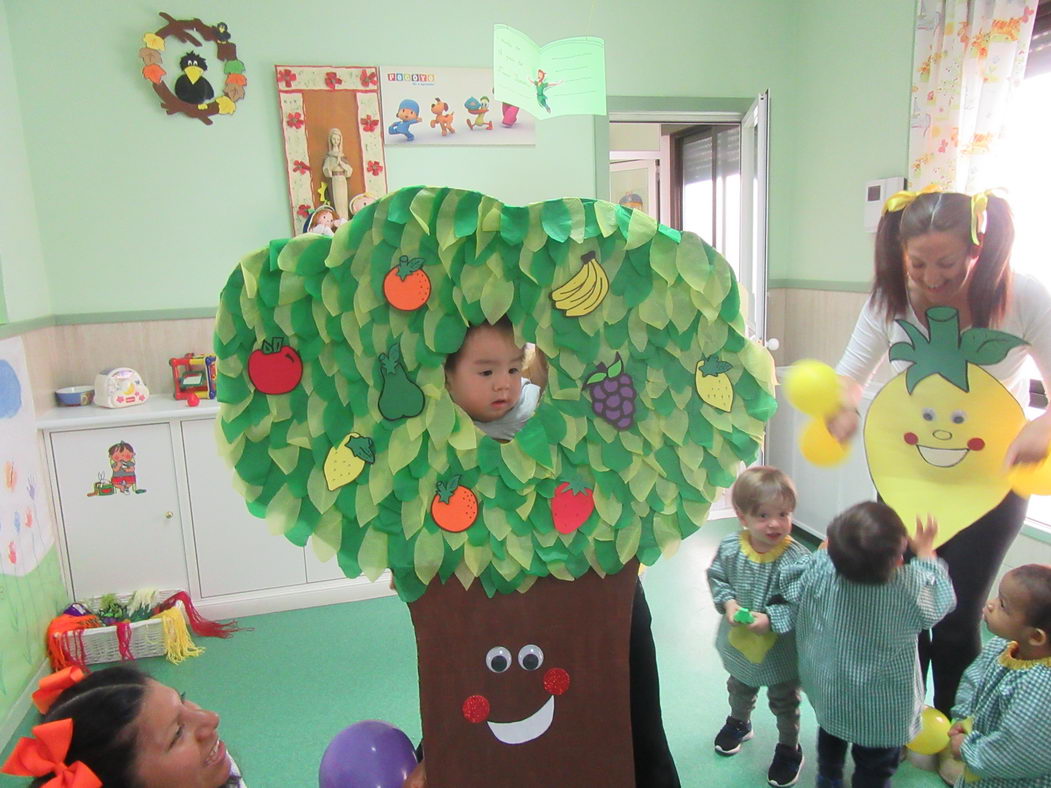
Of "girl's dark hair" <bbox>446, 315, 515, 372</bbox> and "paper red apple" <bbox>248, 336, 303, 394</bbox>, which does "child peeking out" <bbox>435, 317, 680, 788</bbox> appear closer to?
"girl's dark hair" <bbox>446, 315, 515, 372</bbox>

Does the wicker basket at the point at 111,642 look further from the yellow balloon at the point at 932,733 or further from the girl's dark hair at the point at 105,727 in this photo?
the yellow balloon at the point at 932,733

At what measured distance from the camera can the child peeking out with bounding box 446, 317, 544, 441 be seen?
42.6 inches

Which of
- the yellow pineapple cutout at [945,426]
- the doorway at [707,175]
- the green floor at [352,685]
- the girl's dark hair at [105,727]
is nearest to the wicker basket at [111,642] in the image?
the green floor at [352,685]

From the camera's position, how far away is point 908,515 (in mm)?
1419

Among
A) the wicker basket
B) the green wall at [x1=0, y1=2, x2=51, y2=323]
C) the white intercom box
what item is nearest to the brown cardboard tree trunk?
the wicker basket

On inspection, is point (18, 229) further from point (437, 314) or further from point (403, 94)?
point (437, 314)

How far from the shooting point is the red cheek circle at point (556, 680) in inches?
45.2

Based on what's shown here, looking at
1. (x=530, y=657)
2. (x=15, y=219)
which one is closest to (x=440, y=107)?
(x=15, y=219)

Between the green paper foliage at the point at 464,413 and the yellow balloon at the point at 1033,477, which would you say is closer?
the green paper foliage at the point at 464,413

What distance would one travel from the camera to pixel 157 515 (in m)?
2.91

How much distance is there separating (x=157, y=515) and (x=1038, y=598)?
2.79 m

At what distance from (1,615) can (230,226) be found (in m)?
1.72

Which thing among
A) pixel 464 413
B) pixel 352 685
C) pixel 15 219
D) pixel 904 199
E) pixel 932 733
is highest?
pixel 15 219

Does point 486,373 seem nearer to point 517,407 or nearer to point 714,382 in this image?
point 517,407
